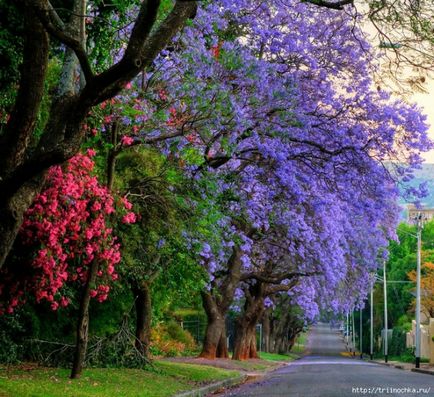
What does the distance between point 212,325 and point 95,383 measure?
1647cm

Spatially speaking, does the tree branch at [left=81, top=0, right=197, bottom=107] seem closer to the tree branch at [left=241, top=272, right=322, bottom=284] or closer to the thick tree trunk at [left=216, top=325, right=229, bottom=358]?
the tree branch at [left=241, top=272, right=322, bottom=284]

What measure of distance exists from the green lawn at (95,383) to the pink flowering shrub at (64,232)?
1.34 metres

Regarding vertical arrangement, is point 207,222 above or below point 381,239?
below

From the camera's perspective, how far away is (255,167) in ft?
65.2

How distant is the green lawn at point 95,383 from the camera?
11062 mm

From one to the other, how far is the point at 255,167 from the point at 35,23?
11.8 m

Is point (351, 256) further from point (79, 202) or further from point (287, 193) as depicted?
point (79, 202)

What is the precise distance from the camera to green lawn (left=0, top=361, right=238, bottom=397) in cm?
1106

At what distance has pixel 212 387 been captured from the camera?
17547 mm

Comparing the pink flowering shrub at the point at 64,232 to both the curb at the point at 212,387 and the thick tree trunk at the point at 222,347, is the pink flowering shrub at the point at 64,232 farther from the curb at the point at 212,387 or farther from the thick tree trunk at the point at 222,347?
the thick tree trunk at the point at 222,347

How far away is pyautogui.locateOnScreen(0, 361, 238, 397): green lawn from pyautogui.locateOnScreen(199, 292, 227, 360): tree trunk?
1046cm

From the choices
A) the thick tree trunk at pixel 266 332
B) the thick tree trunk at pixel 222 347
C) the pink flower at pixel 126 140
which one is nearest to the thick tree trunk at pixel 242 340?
the thick tree trunk at pixel 222 347

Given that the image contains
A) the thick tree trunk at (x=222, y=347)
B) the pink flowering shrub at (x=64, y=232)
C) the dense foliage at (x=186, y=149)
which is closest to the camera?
the dense foliage at (x=186, y=149)

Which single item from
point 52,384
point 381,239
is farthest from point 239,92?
point 381,239
